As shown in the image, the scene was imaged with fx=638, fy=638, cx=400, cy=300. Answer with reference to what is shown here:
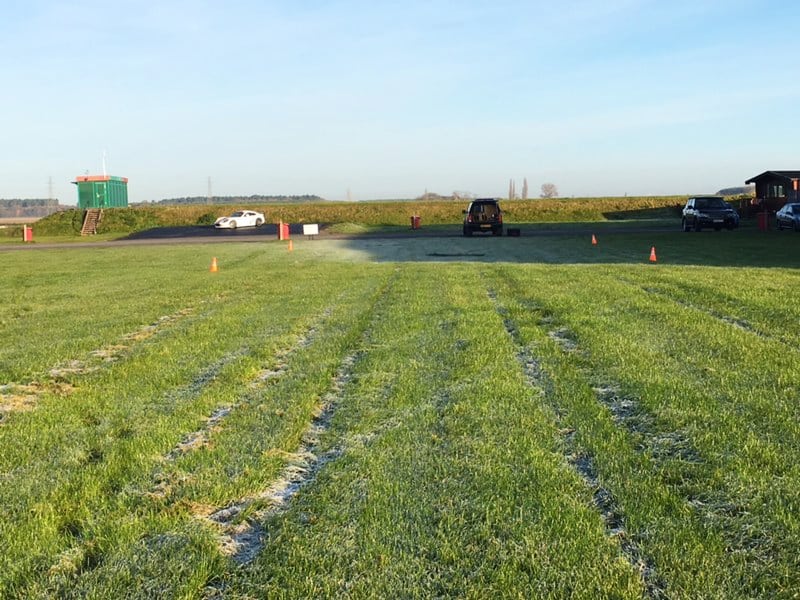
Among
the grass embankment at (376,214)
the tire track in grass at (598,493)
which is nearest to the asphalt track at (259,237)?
the grass embankment at (376,214)

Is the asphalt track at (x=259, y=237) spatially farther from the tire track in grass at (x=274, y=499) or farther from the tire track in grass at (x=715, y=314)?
the tire track in grass at (x=274, y=499)

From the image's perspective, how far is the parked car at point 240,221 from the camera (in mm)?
50906

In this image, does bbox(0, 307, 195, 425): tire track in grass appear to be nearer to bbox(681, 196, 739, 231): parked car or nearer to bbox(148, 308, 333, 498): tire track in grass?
bbox(148, 308, 333, 498): tire track in grass

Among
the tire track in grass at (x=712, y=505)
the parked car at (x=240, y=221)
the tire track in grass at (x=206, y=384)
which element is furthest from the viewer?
the parked car at (x=240, y=221)

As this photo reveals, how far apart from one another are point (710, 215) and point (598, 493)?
33.5 m

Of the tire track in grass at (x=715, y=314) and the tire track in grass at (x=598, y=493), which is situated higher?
the tire track in grass at (x=715, y=314)

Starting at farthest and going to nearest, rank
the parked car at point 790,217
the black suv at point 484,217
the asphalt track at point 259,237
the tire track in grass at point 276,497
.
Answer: the asphalt track at point 259,237 < the black suv at point 484,217 < the parked car at point 790,217 < the tire track in grass at point 276,497

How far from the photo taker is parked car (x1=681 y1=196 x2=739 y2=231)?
108 feet

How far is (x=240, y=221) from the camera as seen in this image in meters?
52.3

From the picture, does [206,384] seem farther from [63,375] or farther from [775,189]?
[775,189]

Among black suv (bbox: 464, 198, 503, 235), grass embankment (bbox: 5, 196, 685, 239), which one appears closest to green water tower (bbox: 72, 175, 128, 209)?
grass embankment (bbox: 5, 196, 685, 239)

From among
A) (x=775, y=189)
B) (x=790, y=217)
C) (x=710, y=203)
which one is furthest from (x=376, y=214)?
(x=790, y=217)

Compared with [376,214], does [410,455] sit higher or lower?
lower

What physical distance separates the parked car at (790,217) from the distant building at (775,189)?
13.1m
